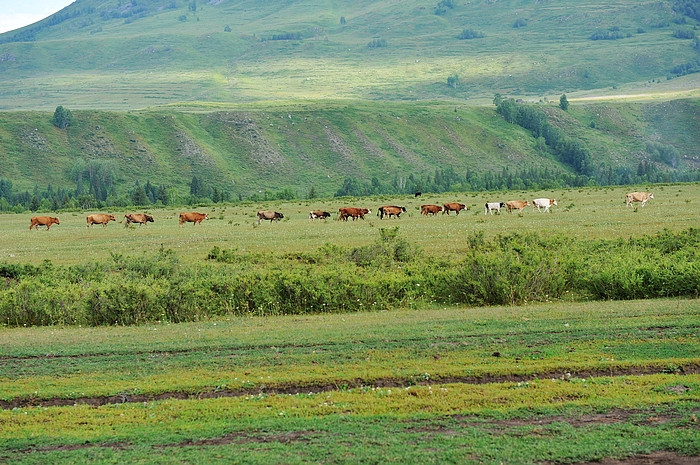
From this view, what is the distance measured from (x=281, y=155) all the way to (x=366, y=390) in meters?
163

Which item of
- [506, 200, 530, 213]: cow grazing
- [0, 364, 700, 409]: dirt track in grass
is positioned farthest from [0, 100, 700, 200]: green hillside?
[0, 364, 700, 409]: dirt track in grass

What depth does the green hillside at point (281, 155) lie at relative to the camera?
15150cm

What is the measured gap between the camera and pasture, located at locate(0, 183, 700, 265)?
43438 millimetres

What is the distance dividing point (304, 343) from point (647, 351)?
7.45m

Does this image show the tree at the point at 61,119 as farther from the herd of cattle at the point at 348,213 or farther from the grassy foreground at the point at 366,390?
the grassy foreground at the point at 366,390

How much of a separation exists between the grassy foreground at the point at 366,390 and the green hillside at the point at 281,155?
113314mm

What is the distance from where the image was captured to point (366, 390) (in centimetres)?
1497

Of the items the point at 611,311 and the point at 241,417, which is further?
the point at 611,311

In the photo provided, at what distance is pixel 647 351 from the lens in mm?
17094

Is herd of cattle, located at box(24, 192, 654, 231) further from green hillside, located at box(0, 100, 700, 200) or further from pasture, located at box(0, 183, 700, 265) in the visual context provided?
green hillside, located at box(0, 100, 700, 200)

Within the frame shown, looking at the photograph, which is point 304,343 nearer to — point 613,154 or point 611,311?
point 611,311

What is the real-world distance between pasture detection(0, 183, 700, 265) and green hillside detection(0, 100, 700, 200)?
234 ft

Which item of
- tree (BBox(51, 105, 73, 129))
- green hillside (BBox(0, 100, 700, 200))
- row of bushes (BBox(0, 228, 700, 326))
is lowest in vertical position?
green hillside (BBox(0, 100, 700, 200))

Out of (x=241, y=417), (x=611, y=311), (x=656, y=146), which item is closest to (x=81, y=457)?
(x=241, y=417)
